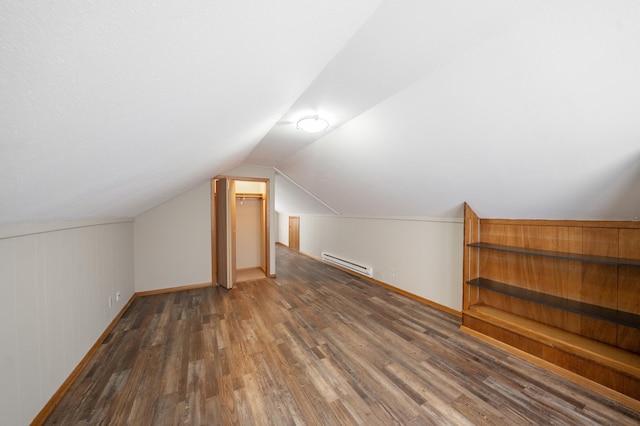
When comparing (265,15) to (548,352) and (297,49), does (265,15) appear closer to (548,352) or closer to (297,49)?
(297,49)

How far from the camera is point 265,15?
0.64 m

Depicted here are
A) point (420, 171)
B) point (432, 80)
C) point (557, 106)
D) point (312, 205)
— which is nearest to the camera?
point (557, 106)

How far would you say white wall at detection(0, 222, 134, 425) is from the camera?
1.20m

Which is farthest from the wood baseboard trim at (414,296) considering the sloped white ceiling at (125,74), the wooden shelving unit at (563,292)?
the sloped white ceiling at (125,74)

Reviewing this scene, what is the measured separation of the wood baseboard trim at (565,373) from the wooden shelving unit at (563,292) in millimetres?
23

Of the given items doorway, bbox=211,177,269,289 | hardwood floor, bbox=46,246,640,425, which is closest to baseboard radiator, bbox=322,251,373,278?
hardwood floor, bbox=46,246,640,425

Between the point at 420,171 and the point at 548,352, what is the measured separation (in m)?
1.86

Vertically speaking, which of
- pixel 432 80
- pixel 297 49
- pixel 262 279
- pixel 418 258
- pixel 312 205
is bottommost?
pixel 262 279

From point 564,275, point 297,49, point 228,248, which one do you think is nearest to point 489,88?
point 297,49

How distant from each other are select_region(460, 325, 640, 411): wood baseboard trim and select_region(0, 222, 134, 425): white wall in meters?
3.37

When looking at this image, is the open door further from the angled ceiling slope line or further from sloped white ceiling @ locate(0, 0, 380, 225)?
sloped white ceiling @ locate(0, 0, 380, 225)

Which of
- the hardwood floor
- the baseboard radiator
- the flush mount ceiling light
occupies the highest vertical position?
the flush mount ceiling light

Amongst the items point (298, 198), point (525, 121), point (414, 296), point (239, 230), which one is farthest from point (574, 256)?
point (239, 230)

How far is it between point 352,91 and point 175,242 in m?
3.52
